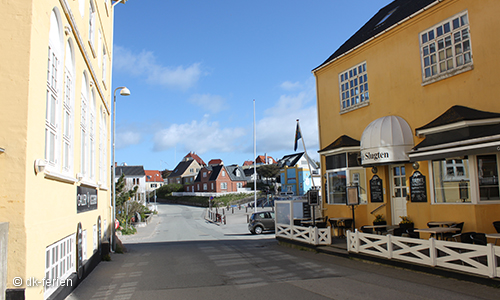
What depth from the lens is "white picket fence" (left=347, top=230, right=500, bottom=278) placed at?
7523 millimetres

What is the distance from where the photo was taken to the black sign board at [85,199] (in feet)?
29.6

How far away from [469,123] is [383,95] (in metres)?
4.40

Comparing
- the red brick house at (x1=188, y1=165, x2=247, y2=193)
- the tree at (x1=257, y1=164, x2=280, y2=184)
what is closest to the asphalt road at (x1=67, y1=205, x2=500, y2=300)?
the red brick house at (x1=188, y1=165, x2=247, y2=193)

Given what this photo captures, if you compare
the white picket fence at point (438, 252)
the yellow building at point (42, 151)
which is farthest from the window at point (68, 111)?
the white picket fence at point (438, 252)

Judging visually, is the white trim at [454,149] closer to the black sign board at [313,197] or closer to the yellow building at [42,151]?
the black sign board at [313,197]

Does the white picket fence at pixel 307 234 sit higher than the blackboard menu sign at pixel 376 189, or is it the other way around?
the blackboard menu sign at pixel 376 189

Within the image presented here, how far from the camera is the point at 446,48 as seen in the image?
1138 centimetres

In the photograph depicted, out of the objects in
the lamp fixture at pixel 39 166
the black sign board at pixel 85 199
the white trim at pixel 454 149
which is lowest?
the black sign board at pixel 85 199

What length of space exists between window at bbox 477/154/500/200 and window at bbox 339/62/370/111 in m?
5.60

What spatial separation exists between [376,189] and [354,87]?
15.2ft

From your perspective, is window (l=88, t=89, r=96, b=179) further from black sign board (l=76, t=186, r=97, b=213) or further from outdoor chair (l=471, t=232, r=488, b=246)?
outdoor chair (l=471, t=232, r=488, b=246)

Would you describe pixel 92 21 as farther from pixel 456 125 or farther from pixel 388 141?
pixel 456 125

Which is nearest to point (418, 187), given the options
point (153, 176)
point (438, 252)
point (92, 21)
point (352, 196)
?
point (352, 196)

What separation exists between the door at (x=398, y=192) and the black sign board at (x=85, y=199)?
35.0 feet
